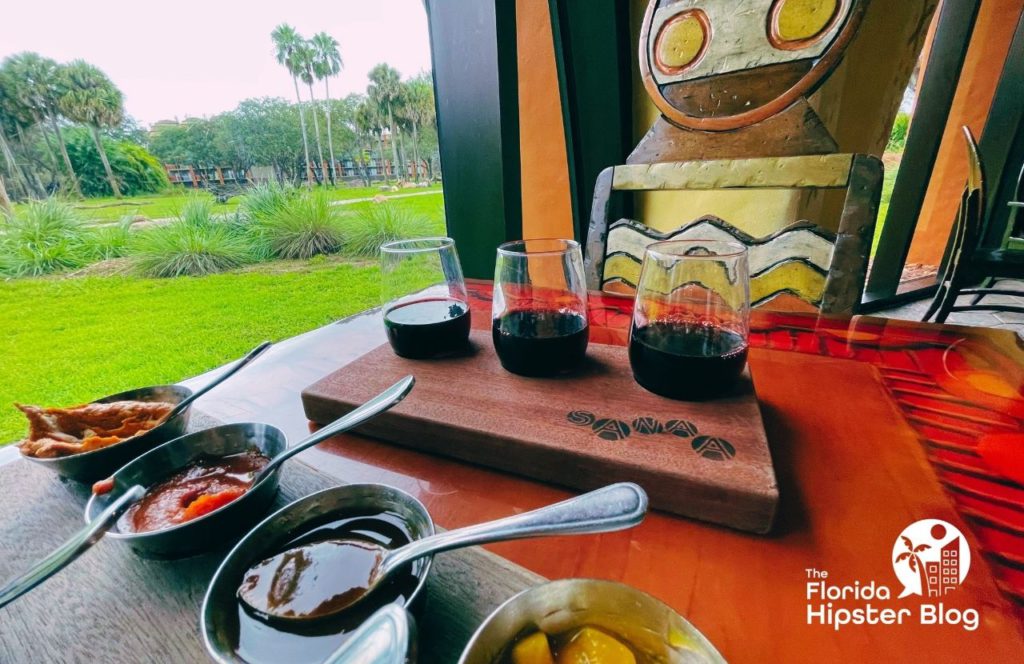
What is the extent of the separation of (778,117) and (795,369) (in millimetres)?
566

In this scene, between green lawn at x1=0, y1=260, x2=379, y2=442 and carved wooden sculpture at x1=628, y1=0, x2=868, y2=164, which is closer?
carved wooden sculpture at x1=628, y1=0, x2=868, y2=164

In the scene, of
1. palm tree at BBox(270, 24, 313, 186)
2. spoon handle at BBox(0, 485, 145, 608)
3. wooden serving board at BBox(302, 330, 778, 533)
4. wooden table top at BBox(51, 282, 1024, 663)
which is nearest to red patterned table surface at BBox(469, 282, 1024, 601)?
wooden table top at BBox(51, 282, 1024, 663)

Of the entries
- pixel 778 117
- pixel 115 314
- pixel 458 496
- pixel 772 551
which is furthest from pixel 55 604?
pixel 115 314

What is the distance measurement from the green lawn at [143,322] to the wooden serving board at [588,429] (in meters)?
0.65

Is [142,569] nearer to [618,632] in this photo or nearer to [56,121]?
[618,632]

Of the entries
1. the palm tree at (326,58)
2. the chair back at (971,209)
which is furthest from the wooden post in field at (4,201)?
the chair back at (971,209)

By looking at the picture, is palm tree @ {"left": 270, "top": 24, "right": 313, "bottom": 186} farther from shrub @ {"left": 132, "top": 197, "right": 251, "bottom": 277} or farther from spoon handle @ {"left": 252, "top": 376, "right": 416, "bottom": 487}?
spoon handle @ {"left": 252, "top": 376, "right": 416, "bottom": 487}

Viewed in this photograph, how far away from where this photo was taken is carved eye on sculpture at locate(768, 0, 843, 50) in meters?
0.82

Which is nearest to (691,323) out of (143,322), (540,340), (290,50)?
(540,340)

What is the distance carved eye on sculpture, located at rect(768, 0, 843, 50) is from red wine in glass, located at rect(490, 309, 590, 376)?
79 cm

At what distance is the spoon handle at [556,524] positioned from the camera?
0.29 metres

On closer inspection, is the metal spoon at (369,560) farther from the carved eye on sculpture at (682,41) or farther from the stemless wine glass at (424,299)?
the carved eye on sculpture at (682,41)

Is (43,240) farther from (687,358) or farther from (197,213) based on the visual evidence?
(687,358)

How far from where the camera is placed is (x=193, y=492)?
1.39 feet
